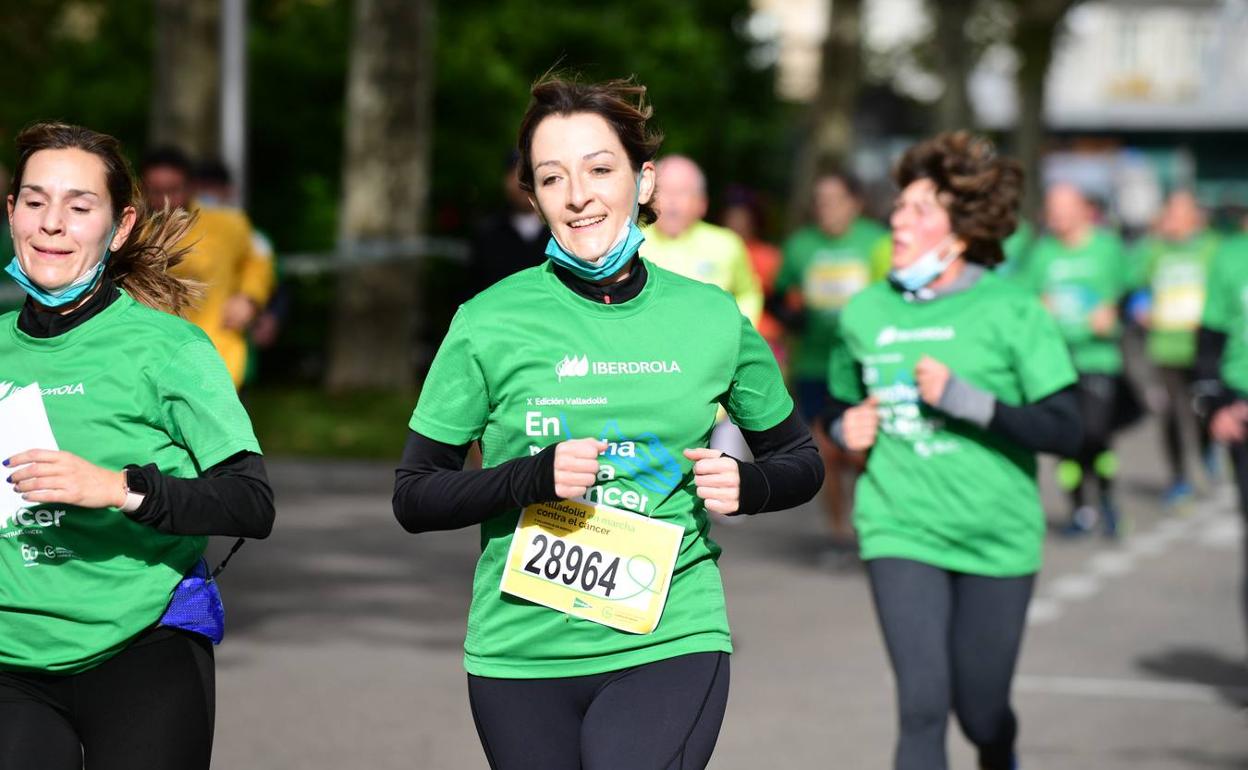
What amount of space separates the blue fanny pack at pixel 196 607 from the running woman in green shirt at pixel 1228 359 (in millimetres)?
4734

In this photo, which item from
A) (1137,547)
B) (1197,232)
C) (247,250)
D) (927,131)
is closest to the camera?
(247,250)

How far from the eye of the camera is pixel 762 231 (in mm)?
15961

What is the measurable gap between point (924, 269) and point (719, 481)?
2168 millimetres

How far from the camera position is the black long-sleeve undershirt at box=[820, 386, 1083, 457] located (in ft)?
18.2

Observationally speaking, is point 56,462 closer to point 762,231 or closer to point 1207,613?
point 1207,613

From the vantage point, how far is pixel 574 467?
3.67m

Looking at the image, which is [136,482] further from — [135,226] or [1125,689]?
[1125,689]

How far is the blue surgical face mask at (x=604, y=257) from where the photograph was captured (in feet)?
12.9

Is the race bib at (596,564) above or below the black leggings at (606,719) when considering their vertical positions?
above

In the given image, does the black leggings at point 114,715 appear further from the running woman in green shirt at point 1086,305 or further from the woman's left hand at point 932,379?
the running woman in green shirt at point 1086,305

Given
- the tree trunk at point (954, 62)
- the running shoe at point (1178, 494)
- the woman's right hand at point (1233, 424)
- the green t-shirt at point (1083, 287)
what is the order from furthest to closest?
the tree trunk at point (954, 62) < the running shoe at point (1178, 494) < the green t-shirt at point (1083, 287) < the woman's right hand at point (1233, 424)

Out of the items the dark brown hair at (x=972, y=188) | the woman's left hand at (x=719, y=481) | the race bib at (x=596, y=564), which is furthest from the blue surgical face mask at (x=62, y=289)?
the dark brown hair at (x=972, y=188)

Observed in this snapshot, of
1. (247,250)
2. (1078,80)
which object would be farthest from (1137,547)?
(1078,80)

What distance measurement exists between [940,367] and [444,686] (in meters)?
3.15
